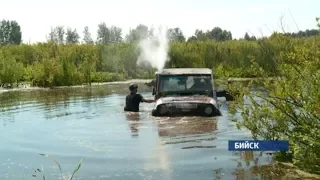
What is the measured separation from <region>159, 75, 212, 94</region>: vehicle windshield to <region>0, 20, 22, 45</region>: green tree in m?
Answer: 91.4

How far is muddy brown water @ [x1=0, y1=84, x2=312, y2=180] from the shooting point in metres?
8.99

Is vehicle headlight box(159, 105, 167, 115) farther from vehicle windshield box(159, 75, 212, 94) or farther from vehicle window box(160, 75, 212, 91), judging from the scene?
vehicle window box(160, 75, 212, 91)

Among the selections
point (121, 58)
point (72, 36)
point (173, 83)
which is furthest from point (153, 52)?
point (72, 36)

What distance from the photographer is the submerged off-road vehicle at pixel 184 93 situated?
1534 cm

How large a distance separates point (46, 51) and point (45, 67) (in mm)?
8996

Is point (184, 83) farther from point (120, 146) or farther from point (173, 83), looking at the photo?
point (120, 146)

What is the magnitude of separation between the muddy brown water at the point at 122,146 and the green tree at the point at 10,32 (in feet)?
292

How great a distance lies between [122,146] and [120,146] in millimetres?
46

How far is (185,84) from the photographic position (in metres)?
16.2

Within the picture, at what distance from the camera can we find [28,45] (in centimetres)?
4509

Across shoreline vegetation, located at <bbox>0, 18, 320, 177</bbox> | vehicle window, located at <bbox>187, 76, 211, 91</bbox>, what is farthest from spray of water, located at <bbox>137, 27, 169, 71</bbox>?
vehicle window, located at <bbox>187, 76, 211, 91</bbox>

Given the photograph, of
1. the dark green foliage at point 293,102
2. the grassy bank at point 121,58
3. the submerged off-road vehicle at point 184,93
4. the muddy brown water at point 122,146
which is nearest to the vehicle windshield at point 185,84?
the submerged off-road vehicle at point 184,93

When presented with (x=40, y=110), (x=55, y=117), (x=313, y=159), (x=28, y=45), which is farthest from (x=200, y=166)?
(x=28, y=45)

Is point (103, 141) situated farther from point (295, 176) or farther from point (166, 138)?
point (295, 176)
